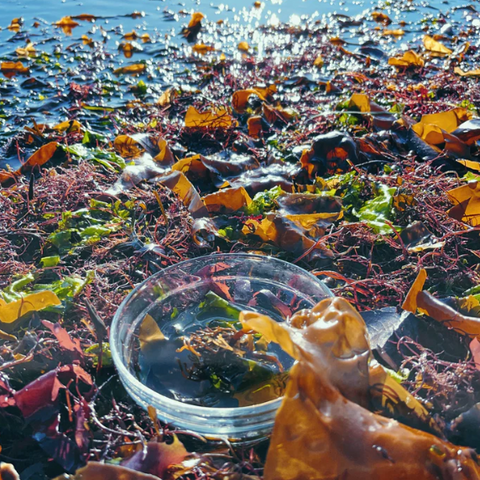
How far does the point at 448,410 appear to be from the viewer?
3.53 feet

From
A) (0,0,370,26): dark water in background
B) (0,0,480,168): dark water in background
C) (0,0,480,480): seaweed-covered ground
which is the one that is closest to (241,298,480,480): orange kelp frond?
(0,0,480,480): seaweed-covered ground

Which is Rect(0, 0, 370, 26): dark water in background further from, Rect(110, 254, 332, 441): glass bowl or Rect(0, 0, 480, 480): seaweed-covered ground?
Rect(110, 254, 332, 441): glass bowl

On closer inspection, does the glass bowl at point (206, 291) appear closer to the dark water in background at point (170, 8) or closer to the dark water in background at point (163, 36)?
the dark water in background at point (163, 36)

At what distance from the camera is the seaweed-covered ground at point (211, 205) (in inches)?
43.9

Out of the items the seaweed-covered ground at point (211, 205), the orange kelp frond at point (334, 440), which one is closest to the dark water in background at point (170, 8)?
the seaweed-covered ground at point (211, 205)

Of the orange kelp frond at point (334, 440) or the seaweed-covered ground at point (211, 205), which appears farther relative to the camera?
the seaweed-covered ground at point (211, 205)

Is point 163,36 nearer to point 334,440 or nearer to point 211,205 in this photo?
point 211,205

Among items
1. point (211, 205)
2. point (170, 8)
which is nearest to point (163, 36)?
point (170, 8)

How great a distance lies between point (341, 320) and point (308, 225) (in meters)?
0.81

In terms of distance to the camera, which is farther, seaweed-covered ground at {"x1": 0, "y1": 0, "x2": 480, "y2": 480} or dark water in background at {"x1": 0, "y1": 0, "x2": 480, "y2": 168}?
dark water in background at {"x1": 0, "y1": 0, "x2": 480, "y2": 168}

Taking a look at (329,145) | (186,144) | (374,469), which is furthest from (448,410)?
(186,144)

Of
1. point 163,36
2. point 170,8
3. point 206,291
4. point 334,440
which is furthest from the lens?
point 170,8

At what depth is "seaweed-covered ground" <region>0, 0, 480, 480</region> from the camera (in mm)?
1116

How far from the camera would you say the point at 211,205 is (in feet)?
6.20
